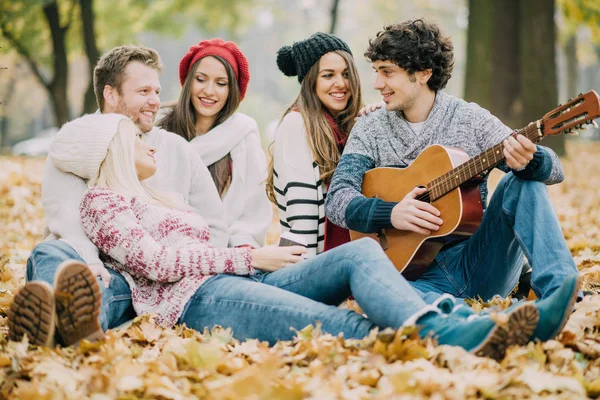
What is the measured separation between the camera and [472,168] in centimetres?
344

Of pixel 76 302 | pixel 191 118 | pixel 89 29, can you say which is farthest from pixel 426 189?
pixel 89 29

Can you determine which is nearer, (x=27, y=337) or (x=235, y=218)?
(x=27, y=337)

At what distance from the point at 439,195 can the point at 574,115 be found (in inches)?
31.4

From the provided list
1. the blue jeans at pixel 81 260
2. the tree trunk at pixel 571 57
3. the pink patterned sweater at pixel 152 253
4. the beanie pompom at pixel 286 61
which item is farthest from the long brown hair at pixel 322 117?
the tree trunk at pixel 571 57

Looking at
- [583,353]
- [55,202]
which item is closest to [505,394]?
[583,353]

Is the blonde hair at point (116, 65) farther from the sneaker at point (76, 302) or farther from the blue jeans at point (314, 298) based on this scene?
the sneaker at point (76, 302)

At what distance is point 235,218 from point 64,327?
6.77 feet

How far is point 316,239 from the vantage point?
432 cm

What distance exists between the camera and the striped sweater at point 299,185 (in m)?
4.26

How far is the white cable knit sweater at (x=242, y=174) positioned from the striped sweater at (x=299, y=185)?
0.37 metres

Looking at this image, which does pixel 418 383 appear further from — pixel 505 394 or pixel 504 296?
pixel 504 296

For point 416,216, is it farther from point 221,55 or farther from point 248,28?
point 248,28

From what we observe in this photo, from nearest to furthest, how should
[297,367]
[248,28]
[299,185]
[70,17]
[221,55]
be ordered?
[297,367] < [299,185] < [221,55] < [70,17] < [248,28]

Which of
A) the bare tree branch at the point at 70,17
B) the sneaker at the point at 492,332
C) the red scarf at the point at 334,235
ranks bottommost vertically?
the sneaker at the point at 492,332
